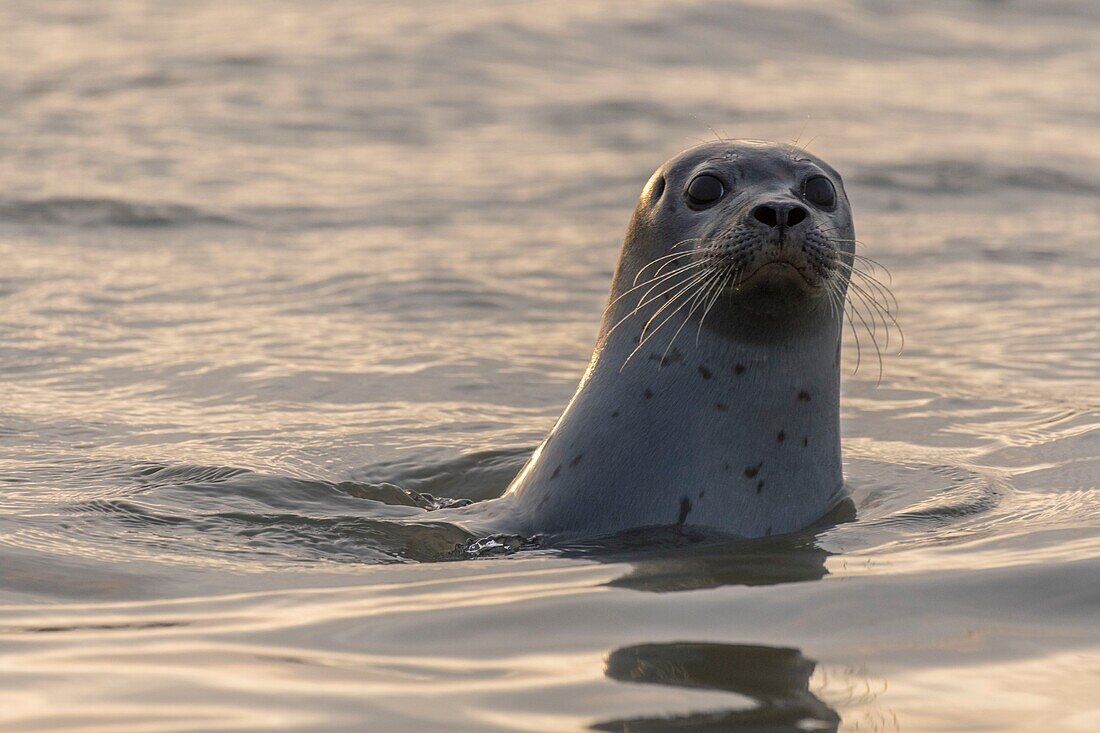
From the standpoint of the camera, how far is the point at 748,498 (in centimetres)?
508

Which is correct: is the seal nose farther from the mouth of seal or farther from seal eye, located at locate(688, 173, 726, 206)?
seal eye, located at locate(688, 173, 726, 206)

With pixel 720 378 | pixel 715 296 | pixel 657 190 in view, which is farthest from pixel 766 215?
pixel 657 190

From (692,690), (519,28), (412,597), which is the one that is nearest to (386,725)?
(692,690)

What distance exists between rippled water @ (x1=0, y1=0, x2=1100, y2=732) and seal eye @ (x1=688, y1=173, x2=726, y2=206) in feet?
3.43

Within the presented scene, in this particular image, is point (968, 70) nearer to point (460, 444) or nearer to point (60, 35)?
point (60, 35)

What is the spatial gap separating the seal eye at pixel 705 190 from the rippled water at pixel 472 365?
1046 mm

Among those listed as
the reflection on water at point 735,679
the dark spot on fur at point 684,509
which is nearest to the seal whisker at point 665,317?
the dark spot on fur at point 684,509

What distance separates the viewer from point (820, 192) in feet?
17.5

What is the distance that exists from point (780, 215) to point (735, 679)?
68.2 inches

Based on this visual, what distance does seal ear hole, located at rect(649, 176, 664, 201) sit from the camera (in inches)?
218

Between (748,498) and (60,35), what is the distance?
1395cm

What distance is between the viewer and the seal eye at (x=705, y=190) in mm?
5316

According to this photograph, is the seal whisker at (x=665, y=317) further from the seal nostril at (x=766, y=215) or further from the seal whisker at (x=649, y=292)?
the seal nostril at (x=766, y=215)

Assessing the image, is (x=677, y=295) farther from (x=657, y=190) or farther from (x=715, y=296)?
(x=657, y=190)
